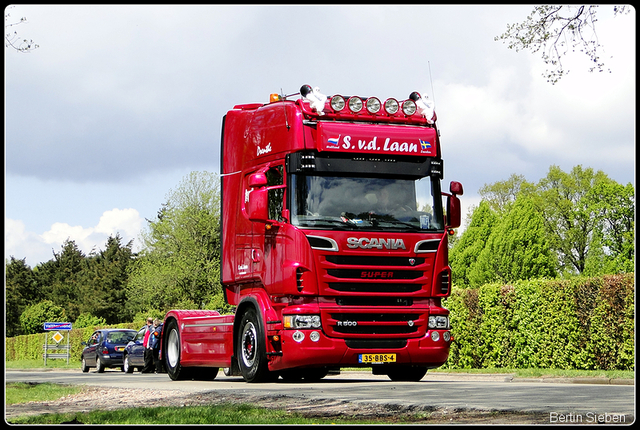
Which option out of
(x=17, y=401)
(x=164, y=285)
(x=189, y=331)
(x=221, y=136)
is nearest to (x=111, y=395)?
(x=17, y=401)

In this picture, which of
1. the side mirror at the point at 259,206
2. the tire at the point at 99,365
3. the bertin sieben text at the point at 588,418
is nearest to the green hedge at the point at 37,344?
the tire at the point at 99,365

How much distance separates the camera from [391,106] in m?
13.9

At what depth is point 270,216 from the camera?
13195mm

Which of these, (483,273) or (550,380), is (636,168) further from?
(483,273)

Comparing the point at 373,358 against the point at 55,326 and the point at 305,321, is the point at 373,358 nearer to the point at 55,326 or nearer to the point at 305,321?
the point at 305,321

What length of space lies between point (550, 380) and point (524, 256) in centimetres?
3642

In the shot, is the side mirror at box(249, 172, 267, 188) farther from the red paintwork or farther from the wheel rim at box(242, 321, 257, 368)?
the wheel rim at box(242, 321, 257, 368)

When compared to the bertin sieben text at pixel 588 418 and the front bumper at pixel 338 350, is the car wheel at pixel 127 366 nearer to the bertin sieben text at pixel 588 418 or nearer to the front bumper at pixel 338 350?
the front bumper at pixel 338 350

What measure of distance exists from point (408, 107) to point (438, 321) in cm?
348

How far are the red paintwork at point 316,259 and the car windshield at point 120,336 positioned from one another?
723 inches

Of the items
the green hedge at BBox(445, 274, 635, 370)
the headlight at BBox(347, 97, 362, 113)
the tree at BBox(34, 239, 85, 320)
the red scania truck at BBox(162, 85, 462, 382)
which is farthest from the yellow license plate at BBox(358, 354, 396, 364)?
the tree at BBox(34, 239, 85, 320)

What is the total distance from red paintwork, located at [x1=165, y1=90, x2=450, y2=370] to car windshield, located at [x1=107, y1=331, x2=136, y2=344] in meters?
18.4

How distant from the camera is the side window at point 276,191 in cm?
1298

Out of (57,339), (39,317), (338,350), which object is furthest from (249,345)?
(39,317)
